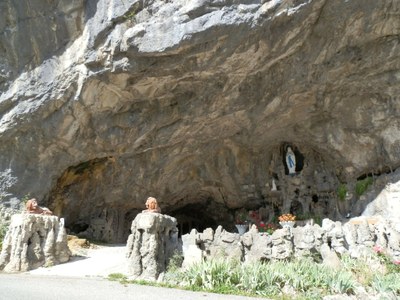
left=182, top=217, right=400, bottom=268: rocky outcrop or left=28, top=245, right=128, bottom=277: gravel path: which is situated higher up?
left=182, top=217, right=400, bottom=268: rocky outcrop

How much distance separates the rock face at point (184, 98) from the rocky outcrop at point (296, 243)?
5829mm

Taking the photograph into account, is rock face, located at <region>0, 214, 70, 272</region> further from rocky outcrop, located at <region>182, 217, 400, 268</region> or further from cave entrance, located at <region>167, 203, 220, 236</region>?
cave entrance, located at <region>167, 203, 220, 236</region>

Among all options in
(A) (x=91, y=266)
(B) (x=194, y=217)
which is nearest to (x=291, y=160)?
(B) (x=194, y=217)

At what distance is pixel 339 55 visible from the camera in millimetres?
13031

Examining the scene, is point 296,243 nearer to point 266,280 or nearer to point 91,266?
point 266,280

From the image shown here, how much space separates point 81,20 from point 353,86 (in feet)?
35.3

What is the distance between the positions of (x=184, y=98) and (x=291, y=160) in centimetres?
763

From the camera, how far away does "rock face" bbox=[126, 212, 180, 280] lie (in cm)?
896

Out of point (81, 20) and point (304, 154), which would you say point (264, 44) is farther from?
point (304, 154)

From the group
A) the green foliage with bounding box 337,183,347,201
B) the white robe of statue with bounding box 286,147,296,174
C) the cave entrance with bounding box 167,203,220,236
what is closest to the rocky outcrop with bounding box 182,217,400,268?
the green foliage with bounding box 337,183,347,201

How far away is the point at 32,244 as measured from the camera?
33.7ft

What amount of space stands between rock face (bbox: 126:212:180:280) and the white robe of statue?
10489 millimetres

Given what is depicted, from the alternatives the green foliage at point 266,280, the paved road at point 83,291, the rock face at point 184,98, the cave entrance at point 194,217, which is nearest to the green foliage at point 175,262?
the green foliage at point 266,280

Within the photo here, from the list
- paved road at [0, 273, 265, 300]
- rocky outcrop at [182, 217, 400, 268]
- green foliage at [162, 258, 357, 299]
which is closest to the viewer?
A: paved road at [0, 273, 265, 300]
